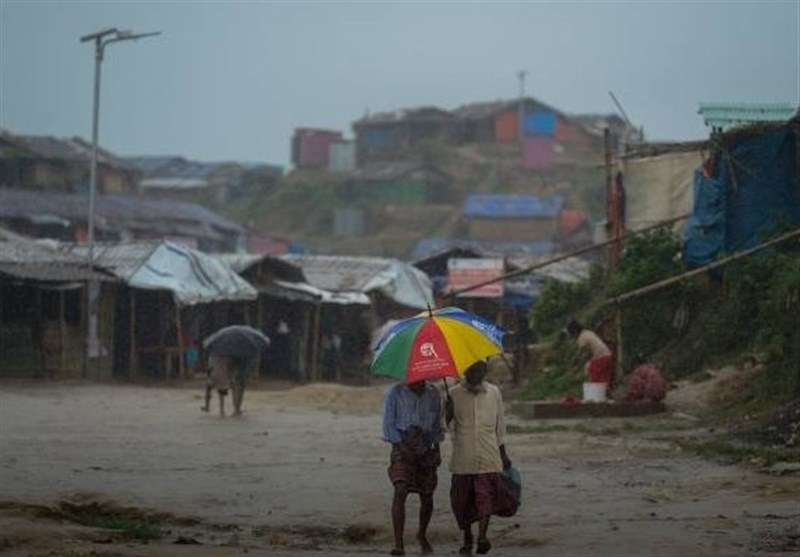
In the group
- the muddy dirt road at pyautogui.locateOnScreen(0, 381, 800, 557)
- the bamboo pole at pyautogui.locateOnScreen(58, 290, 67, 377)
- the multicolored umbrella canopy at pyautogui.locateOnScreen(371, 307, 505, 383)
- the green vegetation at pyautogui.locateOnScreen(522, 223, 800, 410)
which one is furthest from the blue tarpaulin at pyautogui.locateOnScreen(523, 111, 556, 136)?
the multicolored umbrella canopy at pyautogui.locateOnScreen(371, 307, 505, 383)

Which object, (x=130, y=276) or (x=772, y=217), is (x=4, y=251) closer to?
(x=130, y=276)

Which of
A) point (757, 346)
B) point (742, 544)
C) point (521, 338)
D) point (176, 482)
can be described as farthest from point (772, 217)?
point (742, 544)

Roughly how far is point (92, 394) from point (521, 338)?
368 inches

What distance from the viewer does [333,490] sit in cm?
1227

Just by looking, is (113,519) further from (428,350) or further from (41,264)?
(41,264)

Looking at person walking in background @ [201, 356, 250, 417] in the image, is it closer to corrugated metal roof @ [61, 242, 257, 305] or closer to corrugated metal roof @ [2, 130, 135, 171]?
corrugated metal roof @ [61, 242, 257, 305]

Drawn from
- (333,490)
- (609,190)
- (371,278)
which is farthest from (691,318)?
(371,278)

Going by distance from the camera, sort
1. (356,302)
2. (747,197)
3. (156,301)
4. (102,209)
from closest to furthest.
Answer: (747,197)
(156,301)
(356,302)
(102,209)

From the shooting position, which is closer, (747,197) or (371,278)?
(747,197)

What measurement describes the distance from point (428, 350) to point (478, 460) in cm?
80

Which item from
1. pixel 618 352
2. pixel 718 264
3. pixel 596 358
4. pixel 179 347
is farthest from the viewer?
pixel 179 347

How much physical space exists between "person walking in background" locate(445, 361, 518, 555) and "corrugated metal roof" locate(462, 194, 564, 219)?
48518 millimetres

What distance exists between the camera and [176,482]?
12859mm

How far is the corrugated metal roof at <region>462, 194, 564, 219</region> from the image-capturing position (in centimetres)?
5741
